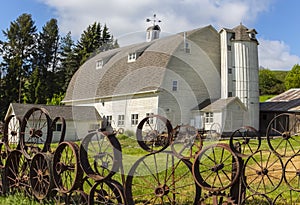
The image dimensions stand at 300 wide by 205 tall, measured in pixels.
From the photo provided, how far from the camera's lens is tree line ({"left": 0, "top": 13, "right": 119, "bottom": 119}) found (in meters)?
37.7

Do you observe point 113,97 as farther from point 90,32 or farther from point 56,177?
point 90,32

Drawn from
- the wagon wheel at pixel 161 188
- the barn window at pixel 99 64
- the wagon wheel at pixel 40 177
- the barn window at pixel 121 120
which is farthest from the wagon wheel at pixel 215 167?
the barn window at pixel 99 64

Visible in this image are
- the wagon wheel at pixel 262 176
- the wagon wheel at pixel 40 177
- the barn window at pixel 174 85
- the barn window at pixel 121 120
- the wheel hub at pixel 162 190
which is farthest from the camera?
the barn window at pixel 121 120

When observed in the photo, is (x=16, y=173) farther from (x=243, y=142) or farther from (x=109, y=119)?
(x=109, y=119)

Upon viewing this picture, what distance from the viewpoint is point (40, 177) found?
495 centimetres

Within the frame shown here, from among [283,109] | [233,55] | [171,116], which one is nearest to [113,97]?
[171,116]

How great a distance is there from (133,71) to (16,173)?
18.5 m

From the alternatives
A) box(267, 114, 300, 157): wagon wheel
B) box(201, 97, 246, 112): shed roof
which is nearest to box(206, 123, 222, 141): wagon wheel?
box(201, 97, 246, 112): shed roof

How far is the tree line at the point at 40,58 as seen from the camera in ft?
124

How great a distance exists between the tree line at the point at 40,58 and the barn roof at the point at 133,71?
9.20 meters

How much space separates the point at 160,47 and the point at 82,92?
7.95 meters

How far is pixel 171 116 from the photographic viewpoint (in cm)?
2259

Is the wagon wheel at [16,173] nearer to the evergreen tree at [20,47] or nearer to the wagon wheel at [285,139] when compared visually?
the wagon wheel at [285,139]

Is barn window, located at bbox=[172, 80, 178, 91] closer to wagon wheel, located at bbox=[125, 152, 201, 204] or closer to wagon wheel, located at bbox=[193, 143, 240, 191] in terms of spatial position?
wagon wheel, located at bbox=[125, 152, 201, 204]
